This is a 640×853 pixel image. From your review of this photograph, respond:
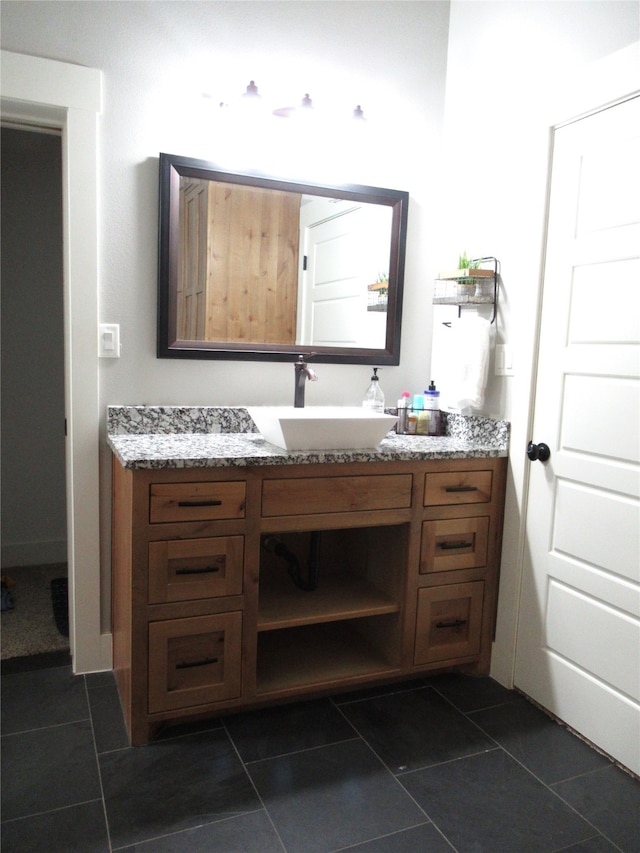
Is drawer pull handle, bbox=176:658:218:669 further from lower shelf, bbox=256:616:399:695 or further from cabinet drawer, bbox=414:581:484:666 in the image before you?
cabinet drawer, bbox=414:581:484:666

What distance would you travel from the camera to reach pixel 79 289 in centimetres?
216

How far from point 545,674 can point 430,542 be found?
1.90 ft

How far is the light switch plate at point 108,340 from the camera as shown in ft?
7.27

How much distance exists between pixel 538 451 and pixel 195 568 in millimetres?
1186

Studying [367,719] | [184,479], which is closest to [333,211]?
[184,479]

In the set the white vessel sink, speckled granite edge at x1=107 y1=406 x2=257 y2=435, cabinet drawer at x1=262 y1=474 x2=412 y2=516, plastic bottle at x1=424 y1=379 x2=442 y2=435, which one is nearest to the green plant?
plastic bottle at x1=424 y1=379 x2=442 y2=435

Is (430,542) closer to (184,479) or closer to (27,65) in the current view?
(184,479)

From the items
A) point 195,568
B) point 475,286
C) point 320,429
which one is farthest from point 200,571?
point 475,286

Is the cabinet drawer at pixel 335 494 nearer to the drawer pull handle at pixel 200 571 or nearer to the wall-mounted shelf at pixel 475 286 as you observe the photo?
the drawer pull handle at pixel 200 571

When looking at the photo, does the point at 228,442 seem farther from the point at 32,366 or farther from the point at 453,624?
the point at 32,366

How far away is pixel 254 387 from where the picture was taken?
2461 millimetres

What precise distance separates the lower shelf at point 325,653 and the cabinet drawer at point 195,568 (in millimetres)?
404

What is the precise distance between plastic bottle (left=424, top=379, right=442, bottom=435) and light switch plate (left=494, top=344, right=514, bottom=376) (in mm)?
284

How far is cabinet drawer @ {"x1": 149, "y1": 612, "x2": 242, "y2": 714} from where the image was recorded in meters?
1.89
